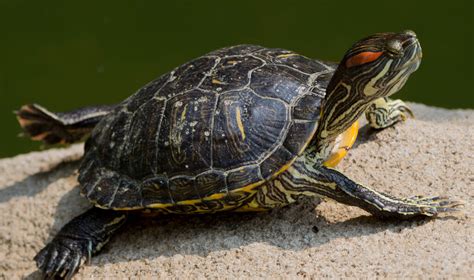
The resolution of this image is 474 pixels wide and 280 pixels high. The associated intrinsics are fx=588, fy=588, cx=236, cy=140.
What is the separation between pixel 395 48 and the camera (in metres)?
2.98

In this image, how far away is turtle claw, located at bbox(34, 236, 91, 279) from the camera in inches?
138

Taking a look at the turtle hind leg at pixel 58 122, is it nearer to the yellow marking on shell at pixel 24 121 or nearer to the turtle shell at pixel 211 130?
the yellow marking on shell at pixel 24 121

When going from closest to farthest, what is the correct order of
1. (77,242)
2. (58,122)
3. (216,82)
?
(216,82), (77,242), (58,122)

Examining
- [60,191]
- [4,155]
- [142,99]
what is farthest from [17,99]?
[142,99]

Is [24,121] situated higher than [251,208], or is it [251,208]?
[24,121]

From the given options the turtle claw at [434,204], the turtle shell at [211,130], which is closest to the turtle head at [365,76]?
the turtle shell at [211,130]

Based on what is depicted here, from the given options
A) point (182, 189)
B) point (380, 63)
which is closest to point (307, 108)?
point (380, 63)

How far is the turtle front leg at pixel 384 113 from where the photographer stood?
387cm

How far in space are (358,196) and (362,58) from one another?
2.40 feet

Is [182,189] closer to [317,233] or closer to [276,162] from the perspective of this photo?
[276,162]

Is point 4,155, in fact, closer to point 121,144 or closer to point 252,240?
point 121,144

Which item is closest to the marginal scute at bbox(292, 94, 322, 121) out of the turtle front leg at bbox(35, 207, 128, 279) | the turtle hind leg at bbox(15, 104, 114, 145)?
the turtle front leg at bbox(35, 207, 128, 279)

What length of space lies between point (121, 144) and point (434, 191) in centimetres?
189

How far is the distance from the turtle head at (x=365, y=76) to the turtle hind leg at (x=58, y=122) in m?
2.01
